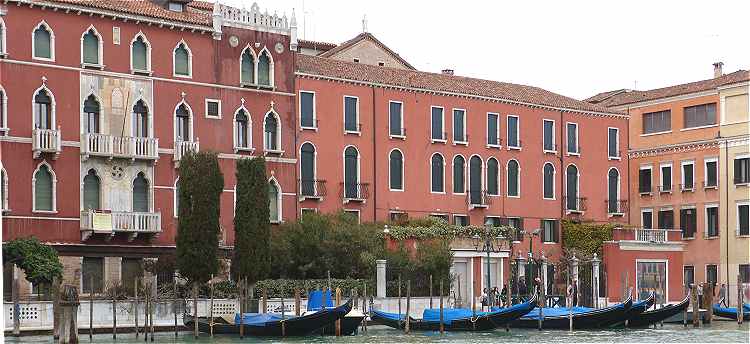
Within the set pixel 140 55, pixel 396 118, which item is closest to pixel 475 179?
pixel 396 118

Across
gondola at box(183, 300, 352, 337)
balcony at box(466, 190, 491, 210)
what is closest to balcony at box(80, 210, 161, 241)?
gondola at box(183, 300, 352, 337)

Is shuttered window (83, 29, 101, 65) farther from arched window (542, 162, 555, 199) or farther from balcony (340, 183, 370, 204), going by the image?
arched window (542, 162, 555, 199)

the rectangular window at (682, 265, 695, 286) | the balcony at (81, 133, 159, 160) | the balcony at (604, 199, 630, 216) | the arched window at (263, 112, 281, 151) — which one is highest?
the arched window at (263, 112, 281, 151)

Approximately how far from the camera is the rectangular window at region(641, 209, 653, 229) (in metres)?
47.1

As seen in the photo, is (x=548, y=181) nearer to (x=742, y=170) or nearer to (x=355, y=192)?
(x=742, y=170)

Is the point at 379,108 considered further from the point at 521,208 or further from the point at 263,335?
the point at 263,335

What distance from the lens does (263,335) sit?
28234 mm

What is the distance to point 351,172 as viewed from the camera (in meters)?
37.5

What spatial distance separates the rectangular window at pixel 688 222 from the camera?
45562mm

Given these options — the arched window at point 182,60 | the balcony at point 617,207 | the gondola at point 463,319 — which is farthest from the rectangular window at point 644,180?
the arched window at point 182,60

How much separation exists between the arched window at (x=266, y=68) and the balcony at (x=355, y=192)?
373cm

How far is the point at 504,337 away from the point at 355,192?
9367 millimetres

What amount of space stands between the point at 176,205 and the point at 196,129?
2.09 m

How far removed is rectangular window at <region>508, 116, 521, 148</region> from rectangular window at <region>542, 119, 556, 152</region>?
1.23 metres
